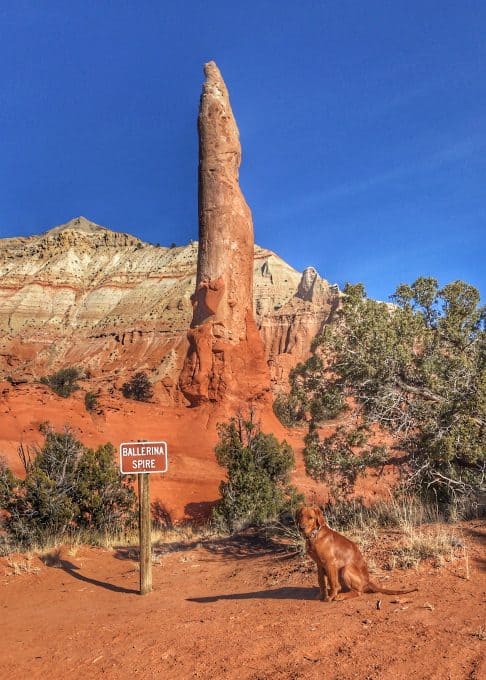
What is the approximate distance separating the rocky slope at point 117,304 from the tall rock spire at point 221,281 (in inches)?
523

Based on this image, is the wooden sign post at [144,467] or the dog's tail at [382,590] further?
the wooden sign post at [144,467]

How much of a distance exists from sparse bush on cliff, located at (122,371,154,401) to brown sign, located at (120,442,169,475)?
23.2 m

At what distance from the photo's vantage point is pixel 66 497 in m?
11.0

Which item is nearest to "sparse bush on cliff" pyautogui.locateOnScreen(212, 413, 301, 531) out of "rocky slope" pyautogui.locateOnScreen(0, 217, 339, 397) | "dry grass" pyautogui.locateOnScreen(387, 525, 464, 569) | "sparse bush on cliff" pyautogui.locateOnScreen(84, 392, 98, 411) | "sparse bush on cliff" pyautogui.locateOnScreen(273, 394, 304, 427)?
"dry grass" pyautogui.locateOnScreen(387, 525, 464, 569)

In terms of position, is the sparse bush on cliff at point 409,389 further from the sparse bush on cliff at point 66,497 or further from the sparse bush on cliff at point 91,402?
the sparse bush on cliff at point 91,402

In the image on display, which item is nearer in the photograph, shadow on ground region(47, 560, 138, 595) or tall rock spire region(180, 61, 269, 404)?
shadow on ground region(47, 560, 138, 595)

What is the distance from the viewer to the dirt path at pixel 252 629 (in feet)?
11.6

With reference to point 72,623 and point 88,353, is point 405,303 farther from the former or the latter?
point 88,353

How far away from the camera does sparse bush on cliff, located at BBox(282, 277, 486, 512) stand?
7.80m

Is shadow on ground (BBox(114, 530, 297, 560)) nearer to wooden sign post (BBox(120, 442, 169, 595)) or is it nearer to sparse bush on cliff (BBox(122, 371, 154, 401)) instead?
wooden sign post (BBox(120, 442, 169, 595))

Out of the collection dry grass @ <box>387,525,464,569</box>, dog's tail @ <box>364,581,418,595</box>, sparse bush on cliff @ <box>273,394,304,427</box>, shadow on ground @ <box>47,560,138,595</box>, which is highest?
sparse bush on cliff @ <box>273,394,304,427</box>

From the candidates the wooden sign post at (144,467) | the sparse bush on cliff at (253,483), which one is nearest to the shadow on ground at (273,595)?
the wooden sign post at (144,467)

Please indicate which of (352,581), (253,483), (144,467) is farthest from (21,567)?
(253,483)

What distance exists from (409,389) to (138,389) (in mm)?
25550
